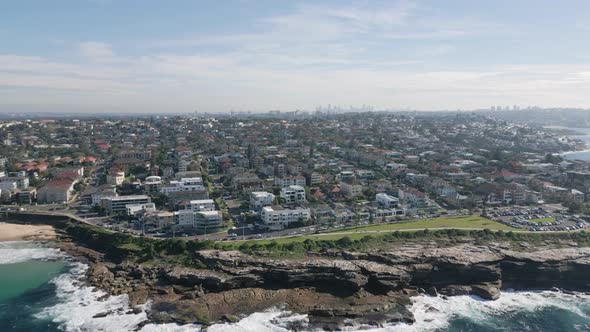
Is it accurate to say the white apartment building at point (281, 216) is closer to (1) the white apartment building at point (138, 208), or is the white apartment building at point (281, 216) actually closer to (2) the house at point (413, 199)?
(1) the white apartment building at point (138, 208)

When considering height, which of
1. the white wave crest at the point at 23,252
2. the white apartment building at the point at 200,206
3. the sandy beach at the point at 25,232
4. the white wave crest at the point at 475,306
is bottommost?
the white wave crest at the point at 475,306

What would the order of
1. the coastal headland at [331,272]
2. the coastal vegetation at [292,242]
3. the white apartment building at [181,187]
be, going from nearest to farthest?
the coastal headland at [331,272] < the coastal vegetation at [292,242] < the white apartment building at [181,187]

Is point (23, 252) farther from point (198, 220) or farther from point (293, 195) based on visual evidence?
point (293, 195)

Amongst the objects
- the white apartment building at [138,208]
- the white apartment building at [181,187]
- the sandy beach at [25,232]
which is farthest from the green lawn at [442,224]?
the sandy beach at [25,232]

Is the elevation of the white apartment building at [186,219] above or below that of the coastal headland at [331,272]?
above

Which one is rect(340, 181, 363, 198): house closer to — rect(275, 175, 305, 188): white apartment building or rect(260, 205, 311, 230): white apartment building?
rect(275, 175, 305, 188): white apartment building

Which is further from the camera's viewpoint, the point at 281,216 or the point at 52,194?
the point at 52,194

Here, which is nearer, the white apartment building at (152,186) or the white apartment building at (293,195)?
the white apartment building at (293,195)

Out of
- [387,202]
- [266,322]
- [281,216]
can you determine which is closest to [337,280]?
[266,322]
